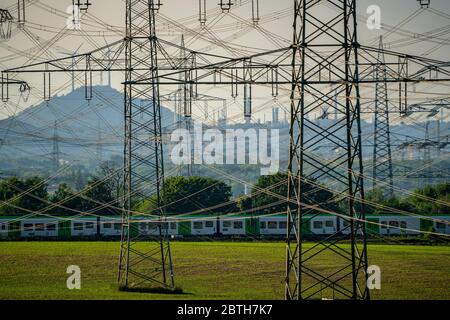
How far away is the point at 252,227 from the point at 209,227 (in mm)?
2983

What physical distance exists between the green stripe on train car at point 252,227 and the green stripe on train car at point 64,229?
12.4m

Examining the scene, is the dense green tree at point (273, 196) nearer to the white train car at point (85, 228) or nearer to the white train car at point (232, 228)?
the white train car at point (232, 228)

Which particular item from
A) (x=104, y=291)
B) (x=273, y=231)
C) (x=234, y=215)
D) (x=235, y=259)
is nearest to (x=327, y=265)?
(x=235, y=259)

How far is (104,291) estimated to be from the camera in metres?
27.2

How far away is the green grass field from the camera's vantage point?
88.9 ft

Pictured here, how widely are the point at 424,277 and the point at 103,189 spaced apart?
1903 inches

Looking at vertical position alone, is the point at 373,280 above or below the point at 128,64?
below

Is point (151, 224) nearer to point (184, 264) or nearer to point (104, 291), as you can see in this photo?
point (184, 264)

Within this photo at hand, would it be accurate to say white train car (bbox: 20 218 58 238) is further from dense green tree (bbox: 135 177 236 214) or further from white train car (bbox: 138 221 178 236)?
dense green tree (bbox: 135 177 236 214)

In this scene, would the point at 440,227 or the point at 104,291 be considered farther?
the point at 440,227

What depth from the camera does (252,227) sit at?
179ft

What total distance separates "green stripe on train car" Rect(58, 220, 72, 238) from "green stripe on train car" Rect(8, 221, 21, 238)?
2.93 meters

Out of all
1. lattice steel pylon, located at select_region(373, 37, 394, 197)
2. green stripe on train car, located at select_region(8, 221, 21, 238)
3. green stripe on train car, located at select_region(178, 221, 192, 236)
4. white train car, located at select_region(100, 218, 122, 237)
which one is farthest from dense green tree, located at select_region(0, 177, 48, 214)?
lattice steel pylon, located at select_region(373, 37, 394, 197)

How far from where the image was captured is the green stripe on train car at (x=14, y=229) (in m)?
55.3
